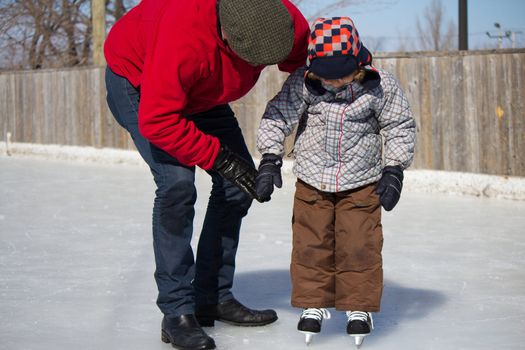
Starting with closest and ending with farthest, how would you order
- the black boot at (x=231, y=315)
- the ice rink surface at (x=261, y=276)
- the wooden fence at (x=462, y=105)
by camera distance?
1. the ice rink surface at (x=261, y=276)
2. the black boot at (x=231, y=315)
3. the wooden fence at (x=462, y=105)

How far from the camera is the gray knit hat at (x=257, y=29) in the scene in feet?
9.22

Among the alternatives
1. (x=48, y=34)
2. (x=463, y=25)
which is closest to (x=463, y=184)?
(x=463, y=25)

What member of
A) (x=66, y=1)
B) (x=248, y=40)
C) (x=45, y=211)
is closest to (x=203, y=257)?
(x=248, y=40)

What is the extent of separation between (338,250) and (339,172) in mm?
291

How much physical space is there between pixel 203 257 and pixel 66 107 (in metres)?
10.5

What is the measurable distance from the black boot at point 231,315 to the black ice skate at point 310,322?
0.33 meters

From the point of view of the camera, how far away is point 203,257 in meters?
3.47

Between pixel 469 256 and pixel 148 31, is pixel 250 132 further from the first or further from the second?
pixel 148 31

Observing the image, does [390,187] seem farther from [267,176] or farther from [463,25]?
[463,25]

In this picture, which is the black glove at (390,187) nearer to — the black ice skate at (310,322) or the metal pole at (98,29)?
the black ice skate at (310,322)

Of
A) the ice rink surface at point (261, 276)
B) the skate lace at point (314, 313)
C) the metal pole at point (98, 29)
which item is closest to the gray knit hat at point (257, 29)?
the skate lace at point (314, 313)

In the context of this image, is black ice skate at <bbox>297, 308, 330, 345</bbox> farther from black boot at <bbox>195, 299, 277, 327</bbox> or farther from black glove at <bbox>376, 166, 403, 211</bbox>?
black glove at <bbox>376, 166, 403, 211</bbox>

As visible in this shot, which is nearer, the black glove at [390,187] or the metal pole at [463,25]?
the black glove at [390,187]

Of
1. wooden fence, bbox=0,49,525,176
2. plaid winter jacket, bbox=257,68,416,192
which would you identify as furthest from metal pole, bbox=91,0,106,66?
plaid winter jacket, bbox=257,68,416,192
